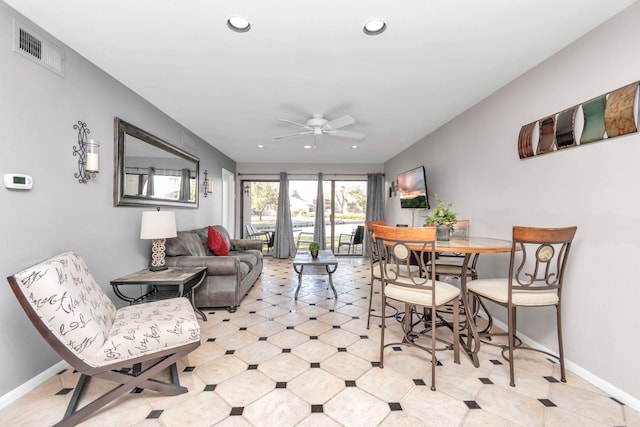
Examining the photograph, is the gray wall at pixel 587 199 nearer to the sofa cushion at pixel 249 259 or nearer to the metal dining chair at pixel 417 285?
the metal dining chair at pixel 417 285

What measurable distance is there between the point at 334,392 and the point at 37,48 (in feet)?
10.4

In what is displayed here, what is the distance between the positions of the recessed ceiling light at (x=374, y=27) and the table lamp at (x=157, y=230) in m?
2.54

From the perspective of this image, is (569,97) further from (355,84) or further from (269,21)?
(269,21)

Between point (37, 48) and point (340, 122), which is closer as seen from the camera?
point (37, 48)

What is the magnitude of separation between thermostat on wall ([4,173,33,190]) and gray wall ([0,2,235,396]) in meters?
0.03

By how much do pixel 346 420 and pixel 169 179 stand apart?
11.5 ft

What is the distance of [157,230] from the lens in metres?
2.81

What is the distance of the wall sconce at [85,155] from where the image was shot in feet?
7.55

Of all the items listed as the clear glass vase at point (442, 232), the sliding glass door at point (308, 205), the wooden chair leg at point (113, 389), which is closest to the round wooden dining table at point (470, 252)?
the clear glass vase at point (442, 232)

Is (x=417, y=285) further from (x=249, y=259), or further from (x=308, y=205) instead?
(x=308, y=205)

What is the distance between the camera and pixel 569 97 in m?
2.19

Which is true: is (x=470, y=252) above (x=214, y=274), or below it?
above

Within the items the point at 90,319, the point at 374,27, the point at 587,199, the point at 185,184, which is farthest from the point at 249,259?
the point at 587,199

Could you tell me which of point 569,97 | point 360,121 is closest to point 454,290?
point 569,97
